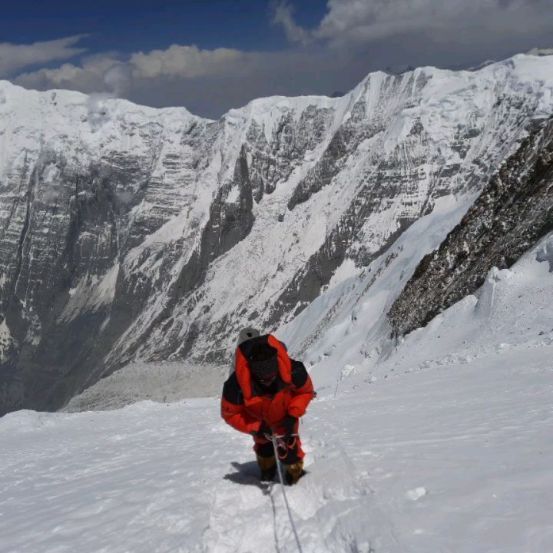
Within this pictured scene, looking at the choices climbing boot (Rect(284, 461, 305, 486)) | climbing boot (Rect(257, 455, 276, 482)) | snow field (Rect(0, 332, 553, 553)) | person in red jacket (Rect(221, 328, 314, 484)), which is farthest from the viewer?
climbing boot (Rect(257, 455, 276, 482))

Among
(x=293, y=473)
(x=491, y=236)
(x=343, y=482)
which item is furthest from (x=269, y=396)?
(x=491, y=236)

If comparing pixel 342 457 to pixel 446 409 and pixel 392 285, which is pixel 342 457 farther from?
pixel 392 285

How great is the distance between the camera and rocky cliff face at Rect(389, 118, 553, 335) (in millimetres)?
31641

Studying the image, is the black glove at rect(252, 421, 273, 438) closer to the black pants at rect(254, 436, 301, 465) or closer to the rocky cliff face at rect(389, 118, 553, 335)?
the black pants at rect(254, 436, 301, 465)

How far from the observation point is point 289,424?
8.63m

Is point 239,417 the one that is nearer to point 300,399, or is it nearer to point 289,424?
point 289,424

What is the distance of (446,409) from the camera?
11586mm

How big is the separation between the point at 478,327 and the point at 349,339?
25.7m

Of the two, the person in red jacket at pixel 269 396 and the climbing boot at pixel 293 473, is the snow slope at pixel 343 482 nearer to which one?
the climbing boot at pixel 293 473

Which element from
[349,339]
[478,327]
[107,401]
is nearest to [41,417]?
[478,327]

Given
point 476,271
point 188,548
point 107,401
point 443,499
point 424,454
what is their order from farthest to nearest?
point 107,401
point 476,271
point 424,454
point 188,548
point 443,499

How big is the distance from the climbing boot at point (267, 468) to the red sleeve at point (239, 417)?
0.65 meters

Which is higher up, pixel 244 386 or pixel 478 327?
pixel 244 386

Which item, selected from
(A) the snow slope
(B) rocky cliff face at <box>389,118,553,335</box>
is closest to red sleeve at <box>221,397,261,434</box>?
(A) the snow slope
